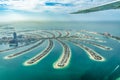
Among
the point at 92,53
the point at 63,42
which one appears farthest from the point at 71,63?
the point at 63,42

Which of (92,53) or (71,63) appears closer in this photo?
(71,63)

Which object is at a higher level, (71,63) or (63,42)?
(63,42)

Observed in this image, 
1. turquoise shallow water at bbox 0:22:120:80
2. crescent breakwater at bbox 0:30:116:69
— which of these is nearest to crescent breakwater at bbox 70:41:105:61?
crescent breakwater at bbox 0:30:116:69

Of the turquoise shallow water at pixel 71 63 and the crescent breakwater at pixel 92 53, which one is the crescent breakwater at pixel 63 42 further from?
the turquoise shallow water at pixel 71 63

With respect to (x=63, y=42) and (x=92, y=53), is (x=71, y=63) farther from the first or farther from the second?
(x=63, y=42)

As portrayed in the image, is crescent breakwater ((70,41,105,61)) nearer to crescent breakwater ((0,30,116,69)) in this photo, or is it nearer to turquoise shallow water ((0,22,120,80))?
crescent breakwater ((0,30,116,69))

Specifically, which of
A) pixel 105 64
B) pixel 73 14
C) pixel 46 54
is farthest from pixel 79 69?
pixel 73 14

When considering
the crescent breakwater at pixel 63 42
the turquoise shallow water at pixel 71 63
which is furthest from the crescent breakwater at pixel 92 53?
the turquoise shallow water at pixel 71 63

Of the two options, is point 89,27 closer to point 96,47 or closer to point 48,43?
point 96,47

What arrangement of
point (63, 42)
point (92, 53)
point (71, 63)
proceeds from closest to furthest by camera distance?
1. point (71, 63)
2. point (92, 53)
3. point (63, 42)
